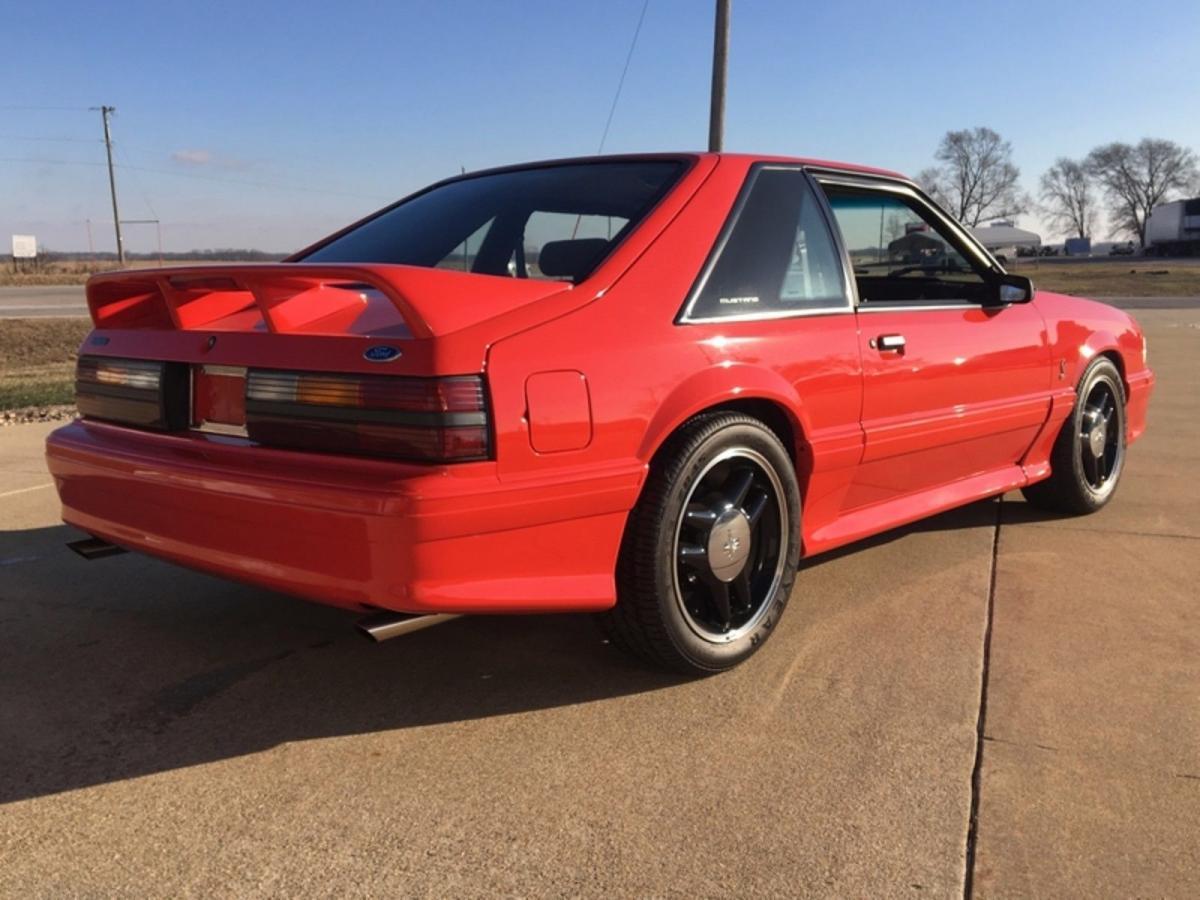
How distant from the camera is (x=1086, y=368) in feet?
15.7

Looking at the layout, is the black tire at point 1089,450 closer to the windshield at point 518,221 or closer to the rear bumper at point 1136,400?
the rear bumper at point 1136,400

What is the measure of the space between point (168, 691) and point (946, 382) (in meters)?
2.77

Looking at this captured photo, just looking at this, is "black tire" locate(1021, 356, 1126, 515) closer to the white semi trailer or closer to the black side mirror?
the black side mirror

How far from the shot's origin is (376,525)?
94.0 inches

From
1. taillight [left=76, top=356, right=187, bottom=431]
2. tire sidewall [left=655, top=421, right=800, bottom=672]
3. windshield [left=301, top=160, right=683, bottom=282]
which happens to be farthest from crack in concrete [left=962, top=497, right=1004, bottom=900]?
taillight [left=76, top=356, right=187, bottom=431]

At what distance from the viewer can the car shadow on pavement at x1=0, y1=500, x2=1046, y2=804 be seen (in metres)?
2.68

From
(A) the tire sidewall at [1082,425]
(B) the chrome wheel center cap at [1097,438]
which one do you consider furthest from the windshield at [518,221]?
(B) the chrome wheel center cap at [1097,438]

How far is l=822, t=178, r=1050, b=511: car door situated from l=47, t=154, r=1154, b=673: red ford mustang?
2 cm

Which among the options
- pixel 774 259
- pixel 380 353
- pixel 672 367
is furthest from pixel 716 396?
pixel 380 353

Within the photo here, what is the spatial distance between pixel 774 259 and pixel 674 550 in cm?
103

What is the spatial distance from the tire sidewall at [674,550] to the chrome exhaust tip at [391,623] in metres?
0.61

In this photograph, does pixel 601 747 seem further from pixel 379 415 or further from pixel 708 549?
pixel 379 415

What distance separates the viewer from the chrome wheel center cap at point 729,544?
2992 mm

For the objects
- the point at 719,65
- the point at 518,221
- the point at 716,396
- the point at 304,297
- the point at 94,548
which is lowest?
the point at 94,548
